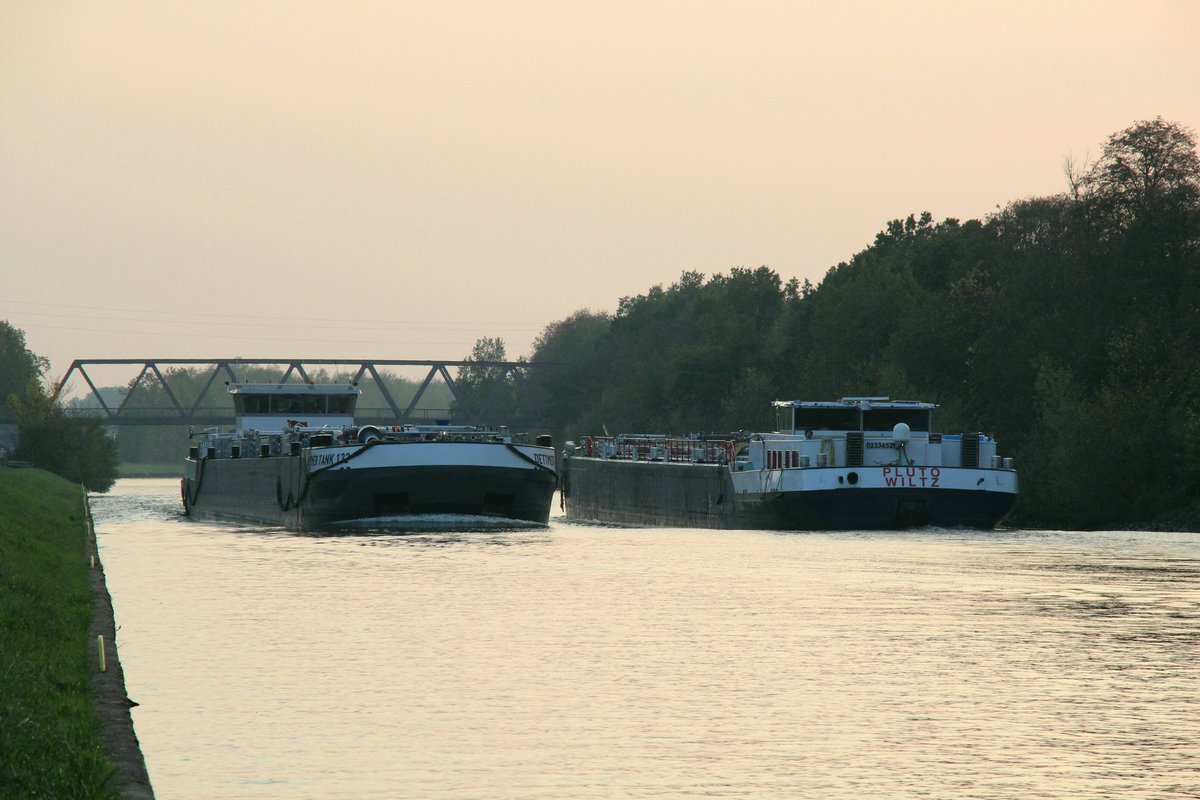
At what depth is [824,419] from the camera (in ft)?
215

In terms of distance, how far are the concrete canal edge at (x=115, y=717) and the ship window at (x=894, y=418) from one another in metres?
40.5

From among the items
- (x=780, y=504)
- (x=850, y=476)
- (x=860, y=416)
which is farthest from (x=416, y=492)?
(x=860, y=416)

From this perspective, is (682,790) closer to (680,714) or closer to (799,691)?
(680,714)

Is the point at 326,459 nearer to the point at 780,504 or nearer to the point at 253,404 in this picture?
the point at 780,504

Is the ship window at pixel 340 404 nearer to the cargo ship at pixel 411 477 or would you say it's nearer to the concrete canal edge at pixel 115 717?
the cargo ship at pixel 411 477

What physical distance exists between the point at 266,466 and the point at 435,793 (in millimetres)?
64174

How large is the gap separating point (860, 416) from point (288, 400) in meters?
37.4

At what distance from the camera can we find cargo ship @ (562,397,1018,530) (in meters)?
59.5

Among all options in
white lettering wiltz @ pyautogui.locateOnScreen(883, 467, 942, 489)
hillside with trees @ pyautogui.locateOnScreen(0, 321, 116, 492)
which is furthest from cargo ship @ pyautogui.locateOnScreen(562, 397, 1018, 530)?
hillside with trees @ pyautogui.locateOnScreen(0, 321, 116, 492)

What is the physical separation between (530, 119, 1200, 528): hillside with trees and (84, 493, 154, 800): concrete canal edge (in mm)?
54093

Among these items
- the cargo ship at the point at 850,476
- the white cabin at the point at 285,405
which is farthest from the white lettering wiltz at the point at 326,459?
the white cabin at the point at 285,405

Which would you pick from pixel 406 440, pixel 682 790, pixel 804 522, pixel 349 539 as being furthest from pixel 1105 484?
pixel 682 790

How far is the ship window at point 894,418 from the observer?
64.9m

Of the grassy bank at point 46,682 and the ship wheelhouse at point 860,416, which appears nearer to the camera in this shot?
the grassy bank at point 46,682
